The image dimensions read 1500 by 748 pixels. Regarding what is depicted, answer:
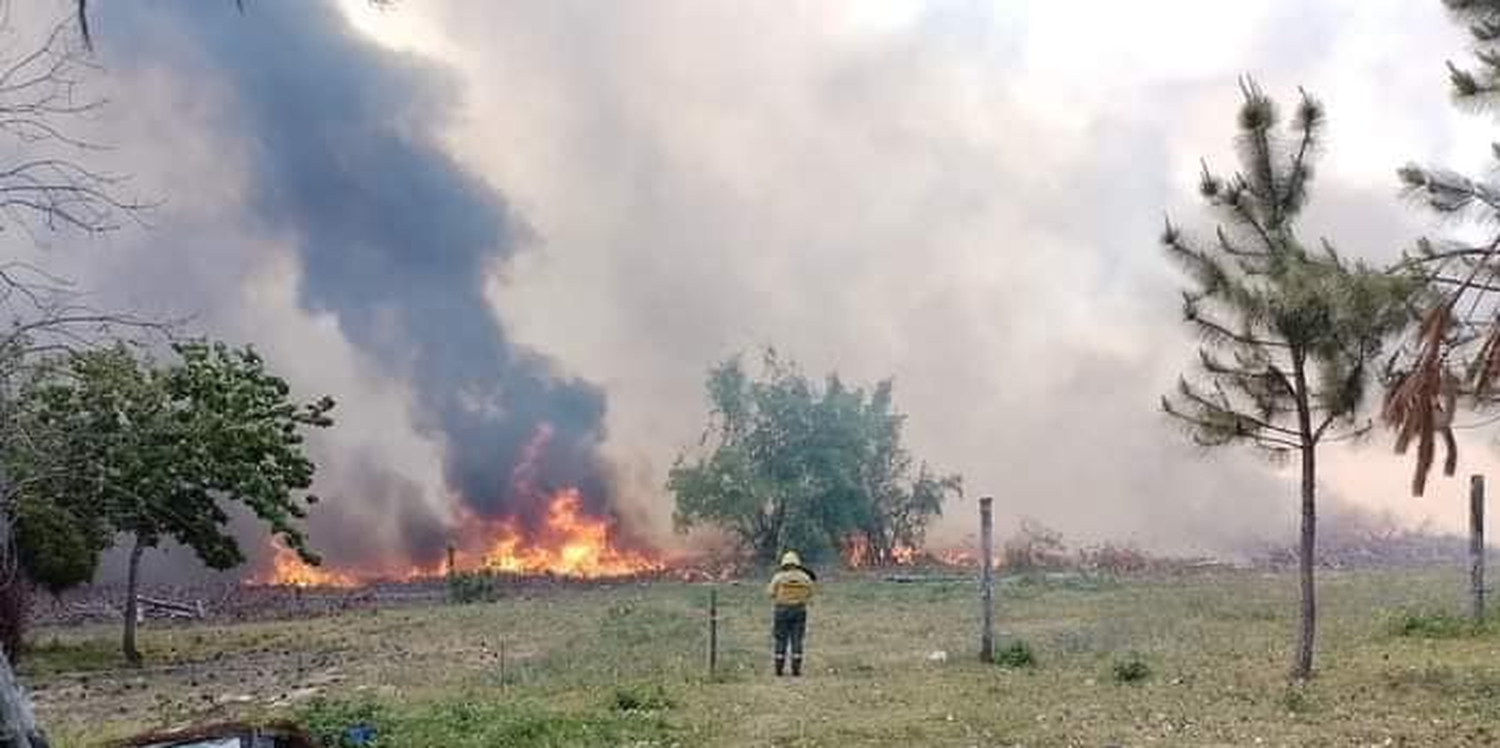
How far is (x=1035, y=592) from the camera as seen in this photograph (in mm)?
36031

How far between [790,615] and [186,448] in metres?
14.2

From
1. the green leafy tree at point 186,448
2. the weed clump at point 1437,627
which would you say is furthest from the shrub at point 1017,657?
the green leafy tree at point 186,448

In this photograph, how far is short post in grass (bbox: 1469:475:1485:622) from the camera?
21.7m

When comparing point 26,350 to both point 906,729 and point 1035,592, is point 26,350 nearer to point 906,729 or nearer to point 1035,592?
point 906,729

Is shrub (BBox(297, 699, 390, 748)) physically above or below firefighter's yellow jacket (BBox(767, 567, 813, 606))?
below

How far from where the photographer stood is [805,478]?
55000 millimetres

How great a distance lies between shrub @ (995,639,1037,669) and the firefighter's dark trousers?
3087 mm

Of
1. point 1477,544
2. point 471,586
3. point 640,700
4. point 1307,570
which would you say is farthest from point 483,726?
point 471,586

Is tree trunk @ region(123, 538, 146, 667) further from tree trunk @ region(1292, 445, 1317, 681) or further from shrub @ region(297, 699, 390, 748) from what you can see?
tree trunk @ region(1292, 445, 1317, 681)

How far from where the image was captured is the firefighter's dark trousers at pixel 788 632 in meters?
19.9

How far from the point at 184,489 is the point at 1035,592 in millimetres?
22461

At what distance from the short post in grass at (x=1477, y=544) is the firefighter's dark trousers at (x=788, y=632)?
11.6 metres

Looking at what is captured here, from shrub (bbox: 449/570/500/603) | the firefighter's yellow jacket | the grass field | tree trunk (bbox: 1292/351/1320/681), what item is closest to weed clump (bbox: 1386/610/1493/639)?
the grass field

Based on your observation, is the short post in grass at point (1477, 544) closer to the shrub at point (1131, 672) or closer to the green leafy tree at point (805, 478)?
the shrub at point (1131, 672)
